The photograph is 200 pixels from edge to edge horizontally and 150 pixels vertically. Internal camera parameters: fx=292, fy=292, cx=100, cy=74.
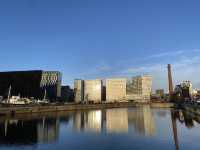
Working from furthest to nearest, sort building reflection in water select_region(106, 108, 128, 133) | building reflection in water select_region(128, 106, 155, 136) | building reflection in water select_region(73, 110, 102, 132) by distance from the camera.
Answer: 1. building reflection in water select_region(73, 110, 102, 132)
2. building reflection in water select_region(106, 108, 128, 133)
3. building reflection in water select_region(128, 106, 155, 136)

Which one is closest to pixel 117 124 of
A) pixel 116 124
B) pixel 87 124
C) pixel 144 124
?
pixel 116 124

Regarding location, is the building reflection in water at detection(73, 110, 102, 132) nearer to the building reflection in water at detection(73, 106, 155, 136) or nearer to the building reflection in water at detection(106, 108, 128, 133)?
the building reflection in water at detection(73, 106, 155, 136)

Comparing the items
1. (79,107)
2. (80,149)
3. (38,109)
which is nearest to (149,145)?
(80,149)

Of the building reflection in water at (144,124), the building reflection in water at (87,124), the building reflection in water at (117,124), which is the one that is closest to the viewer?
the building reflection in water at (144,124)

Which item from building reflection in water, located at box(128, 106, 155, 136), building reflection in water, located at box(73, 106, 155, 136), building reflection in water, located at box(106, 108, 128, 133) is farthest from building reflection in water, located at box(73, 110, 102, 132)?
building reflection in water, located at box(128, 106, 155, 136)

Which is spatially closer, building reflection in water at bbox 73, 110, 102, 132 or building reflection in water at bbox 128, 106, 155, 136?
building reflection in water at bbox 128, 106, 155, 136

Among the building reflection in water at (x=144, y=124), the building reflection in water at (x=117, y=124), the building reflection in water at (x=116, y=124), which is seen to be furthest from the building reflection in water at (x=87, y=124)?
the building reflection in water at (x=144, y=124)

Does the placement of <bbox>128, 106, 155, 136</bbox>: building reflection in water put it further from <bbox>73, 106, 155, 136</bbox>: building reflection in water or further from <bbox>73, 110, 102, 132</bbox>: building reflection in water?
<bbox>73, 110, 102, 132</bbox>: building reflection in water

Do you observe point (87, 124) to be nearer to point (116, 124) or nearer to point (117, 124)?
point (116, 124)

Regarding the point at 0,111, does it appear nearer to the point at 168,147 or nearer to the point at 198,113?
the point at 198,113

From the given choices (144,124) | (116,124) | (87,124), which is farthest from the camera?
(87,124)

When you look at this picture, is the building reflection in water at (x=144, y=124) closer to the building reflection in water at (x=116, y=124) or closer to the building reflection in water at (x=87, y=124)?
the building reflection in water at (x=116, y=124)

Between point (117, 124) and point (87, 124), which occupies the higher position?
point (117, 124)

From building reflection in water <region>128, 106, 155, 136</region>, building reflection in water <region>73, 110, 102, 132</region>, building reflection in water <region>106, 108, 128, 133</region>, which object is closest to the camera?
building reflection in water <region>128, 106, 155, 136</region>
